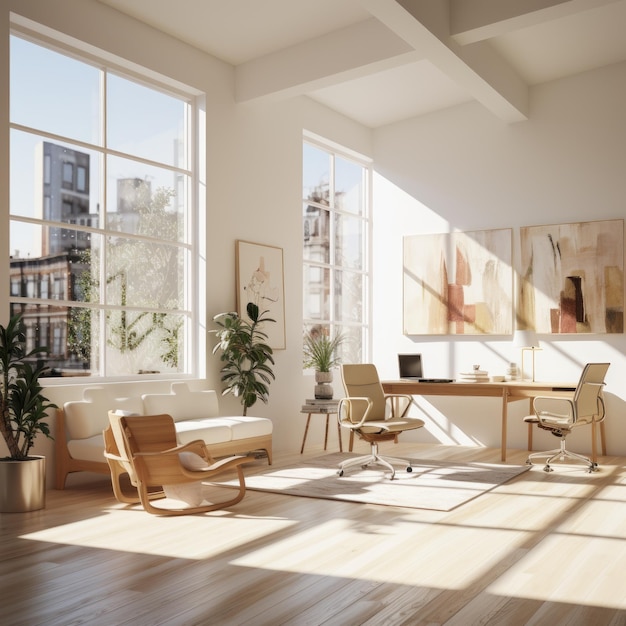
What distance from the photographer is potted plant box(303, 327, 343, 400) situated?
813 cm

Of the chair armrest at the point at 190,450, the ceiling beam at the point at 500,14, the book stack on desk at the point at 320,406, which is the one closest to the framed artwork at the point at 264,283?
the book stack on desk at the point at 320,406

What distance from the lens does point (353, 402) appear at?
267 inches

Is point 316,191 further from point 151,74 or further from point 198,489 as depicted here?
point 198,489

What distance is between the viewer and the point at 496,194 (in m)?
8.93

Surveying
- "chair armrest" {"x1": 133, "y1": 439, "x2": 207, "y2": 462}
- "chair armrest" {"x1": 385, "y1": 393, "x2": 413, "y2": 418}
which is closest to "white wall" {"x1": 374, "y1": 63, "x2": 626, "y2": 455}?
"chair armrest" {"x1": 385, "y1": 393, "x2": 413, "y2": 418}

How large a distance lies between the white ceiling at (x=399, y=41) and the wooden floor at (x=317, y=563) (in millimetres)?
3675

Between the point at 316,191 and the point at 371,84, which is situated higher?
the point at 371,84

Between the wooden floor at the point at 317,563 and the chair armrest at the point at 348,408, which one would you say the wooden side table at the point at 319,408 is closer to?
the chair armrest at the point at 348,408

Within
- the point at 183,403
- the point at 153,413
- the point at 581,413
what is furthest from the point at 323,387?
the point at 581,413

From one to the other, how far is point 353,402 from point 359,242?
3.59m

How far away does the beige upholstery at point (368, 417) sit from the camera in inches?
251

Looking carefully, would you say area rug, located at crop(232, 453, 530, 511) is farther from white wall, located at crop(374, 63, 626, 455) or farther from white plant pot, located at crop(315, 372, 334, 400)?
white wall, located at crop(374, 63, 626, 455)

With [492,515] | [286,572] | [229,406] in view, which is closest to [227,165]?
[229,406]

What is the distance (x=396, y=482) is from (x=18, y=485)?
9.52 ft
